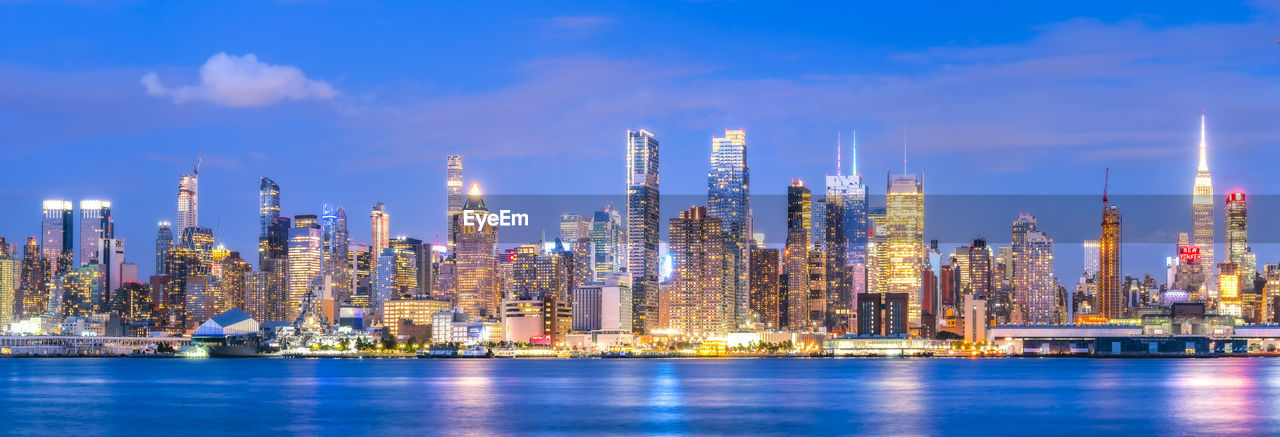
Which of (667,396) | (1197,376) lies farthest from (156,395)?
(1197,376)

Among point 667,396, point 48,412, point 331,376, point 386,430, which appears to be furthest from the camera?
point 331,376

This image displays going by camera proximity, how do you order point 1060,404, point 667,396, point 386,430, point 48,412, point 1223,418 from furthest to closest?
point 667,396
point 1060,404
point 48,412
point 1223,418
point 386,430

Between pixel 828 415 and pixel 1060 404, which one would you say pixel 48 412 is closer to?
pixel 828 415

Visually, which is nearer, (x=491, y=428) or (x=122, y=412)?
(x=491, y=428)

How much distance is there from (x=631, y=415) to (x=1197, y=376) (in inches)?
2870

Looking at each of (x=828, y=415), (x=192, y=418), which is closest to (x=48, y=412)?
(x=192, y=418)

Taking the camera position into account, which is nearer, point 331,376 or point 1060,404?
point 1060,404

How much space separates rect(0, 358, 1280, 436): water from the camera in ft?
220

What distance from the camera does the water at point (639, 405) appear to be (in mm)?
66938

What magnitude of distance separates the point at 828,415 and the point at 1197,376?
6627 centimetres

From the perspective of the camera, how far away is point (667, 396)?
92250 mm

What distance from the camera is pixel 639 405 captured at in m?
82.5

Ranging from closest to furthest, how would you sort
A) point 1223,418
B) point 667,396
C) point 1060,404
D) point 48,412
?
point 1223,418
point 48,412
point 1060,404
point 667,396

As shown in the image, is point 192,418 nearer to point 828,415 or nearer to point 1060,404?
point 828,415
